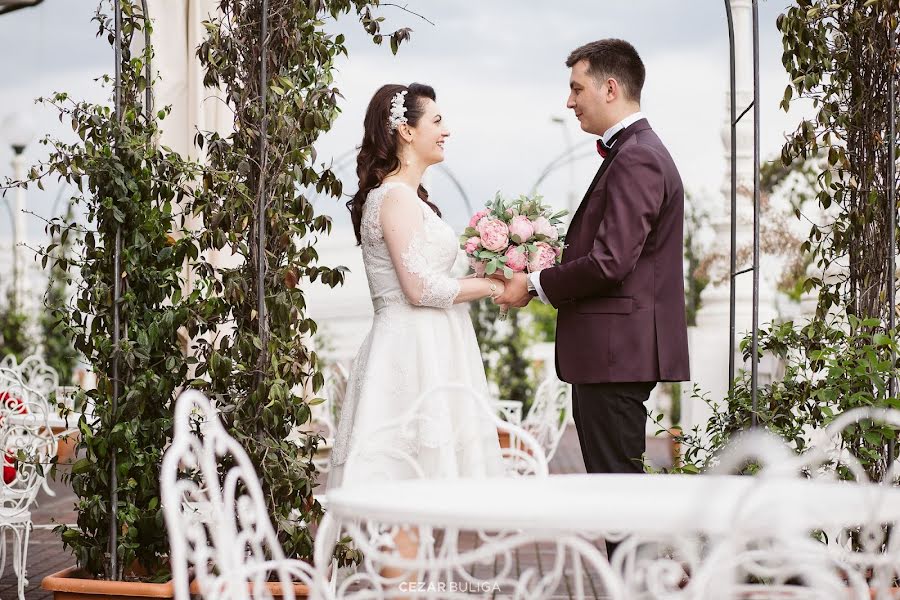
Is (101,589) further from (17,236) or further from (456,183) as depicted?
(17,236)

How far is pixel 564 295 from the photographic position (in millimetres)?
3400

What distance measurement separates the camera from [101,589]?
3.46m

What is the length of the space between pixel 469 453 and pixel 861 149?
5.61ft

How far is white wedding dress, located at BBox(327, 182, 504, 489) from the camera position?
11.6 ft

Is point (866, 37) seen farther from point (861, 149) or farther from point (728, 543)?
point (728, 543)

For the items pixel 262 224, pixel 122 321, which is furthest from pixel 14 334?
pixel 262 224

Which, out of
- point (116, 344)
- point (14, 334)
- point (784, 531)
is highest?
point (116, 344)

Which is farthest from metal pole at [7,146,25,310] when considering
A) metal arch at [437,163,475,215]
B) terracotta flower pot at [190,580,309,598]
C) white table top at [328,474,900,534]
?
white table top at [328,474,900,534]

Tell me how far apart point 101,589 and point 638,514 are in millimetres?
2300

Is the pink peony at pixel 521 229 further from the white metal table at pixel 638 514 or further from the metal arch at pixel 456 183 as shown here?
the metal arch at pixel 456 183

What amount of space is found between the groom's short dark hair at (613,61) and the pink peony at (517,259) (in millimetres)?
609

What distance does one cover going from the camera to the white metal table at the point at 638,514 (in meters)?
1.47

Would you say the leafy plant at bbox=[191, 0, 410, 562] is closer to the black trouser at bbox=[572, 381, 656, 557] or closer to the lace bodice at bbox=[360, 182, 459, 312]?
the lace bodice at bbox=[360, 182, 459, 312]

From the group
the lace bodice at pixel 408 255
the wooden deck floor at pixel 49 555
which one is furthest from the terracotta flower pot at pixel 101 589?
the lace bodice at pixel 408 255
